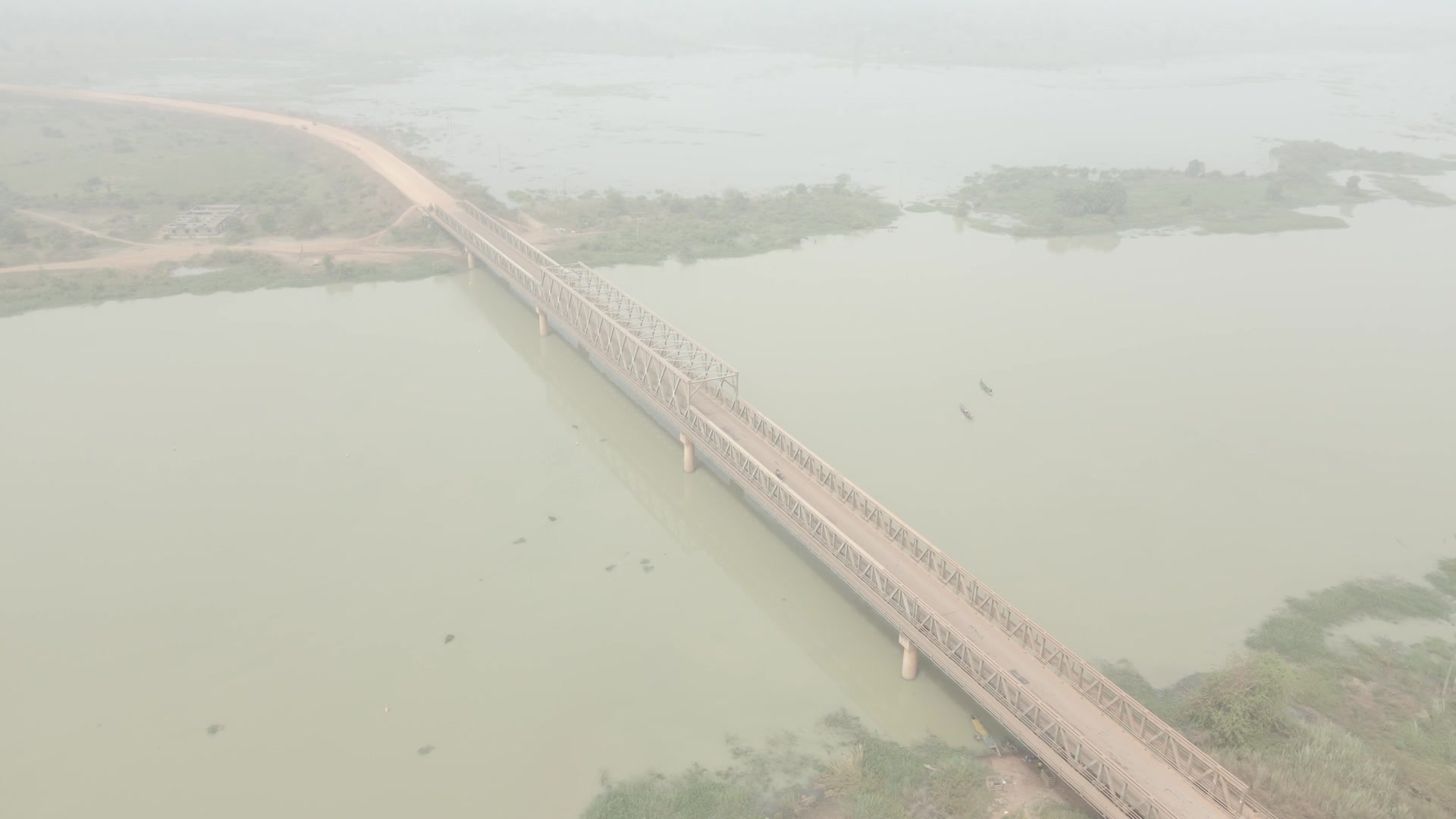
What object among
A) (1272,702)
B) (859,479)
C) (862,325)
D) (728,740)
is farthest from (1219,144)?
(728,740)

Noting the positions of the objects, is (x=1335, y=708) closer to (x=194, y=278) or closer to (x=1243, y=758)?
(x=1243, y=758)

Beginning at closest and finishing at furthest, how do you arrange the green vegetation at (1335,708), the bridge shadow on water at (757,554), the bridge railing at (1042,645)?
the bridge railing at (1042,645) → the green vegetation at (1335,708) → the bridge shadow on water at (757,554)

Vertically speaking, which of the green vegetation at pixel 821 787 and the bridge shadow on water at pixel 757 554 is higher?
the bridge shadow on water at pixel 757 554

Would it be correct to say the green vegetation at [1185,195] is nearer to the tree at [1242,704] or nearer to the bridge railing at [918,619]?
the bridge railing at [918,619]

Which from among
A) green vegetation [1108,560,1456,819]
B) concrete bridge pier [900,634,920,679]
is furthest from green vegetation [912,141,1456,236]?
concrete bridge pier [900,634,920,679]

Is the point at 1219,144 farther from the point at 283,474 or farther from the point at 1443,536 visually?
the point at 283,474

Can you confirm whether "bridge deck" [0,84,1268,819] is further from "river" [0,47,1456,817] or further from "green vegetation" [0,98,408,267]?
"green vegetation" [0,98,408,267]

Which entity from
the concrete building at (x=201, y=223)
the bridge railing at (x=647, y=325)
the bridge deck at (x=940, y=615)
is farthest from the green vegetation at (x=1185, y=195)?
the concrete building at (x=201, y=223)
